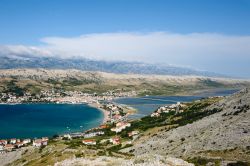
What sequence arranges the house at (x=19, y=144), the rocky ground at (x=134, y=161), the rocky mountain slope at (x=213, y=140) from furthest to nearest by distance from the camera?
the house at (x=19, y=144) < the rocky mountain slope at (x=213, y=140) < the rocky ground at (x=134, y=161)

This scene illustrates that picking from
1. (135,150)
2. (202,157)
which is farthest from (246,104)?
(202,157)

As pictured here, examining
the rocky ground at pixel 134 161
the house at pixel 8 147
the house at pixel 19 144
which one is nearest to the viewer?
the rocky ground at pixel 134 161

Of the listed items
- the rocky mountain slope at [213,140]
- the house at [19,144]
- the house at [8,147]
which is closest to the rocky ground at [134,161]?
the rocky mountain slope at [213,140]

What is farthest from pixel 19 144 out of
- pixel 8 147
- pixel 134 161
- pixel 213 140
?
pixel 134 161

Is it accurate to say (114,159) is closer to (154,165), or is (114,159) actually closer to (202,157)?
(154,165)

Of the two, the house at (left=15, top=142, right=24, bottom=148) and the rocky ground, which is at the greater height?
the rocky ground

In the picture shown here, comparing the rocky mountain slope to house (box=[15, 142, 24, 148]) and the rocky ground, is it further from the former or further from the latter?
house (box=[15, 142, 24, 148])

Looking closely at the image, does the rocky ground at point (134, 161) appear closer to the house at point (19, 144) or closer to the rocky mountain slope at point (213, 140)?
the rocky mountain slope at point (213, 140)

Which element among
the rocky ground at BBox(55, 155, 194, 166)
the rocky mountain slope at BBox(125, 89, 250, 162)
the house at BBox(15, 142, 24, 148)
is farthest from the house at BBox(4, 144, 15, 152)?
the rocky ground at BBox(55, 155, 194, 166)

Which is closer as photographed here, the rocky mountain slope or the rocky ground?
the rocky ground
